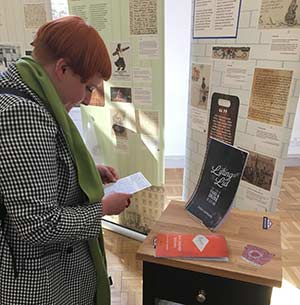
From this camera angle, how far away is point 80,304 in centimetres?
96

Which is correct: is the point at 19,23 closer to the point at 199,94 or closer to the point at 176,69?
the point at 199,94

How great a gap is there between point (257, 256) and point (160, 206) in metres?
1.21

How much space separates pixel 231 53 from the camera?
1436 mm

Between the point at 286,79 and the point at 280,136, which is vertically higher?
the point at 286,79

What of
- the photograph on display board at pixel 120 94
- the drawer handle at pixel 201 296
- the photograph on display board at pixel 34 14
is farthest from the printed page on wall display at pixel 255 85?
the photograph on display board at pixel 34 14

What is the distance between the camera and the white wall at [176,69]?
3.28 meters

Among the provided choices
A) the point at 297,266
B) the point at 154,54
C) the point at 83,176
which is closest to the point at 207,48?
the point at 154,54

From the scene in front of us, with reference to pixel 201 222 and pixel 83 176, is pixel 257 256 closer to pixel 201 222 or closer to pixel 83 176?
pixel 201 222

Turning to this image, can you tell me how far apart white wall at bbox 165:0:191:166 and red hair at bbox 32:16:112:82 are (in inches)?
110

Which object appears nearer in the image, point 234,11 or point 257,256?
point 257,256

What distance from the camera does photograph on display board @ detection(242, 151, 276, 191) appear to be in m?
1.39

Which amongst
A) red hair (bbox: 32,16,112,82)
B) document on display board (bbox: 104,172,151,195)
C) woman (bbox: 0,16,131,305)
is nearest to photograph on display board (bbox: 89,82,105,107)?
document on display board (bbox: 104,172,151,195)

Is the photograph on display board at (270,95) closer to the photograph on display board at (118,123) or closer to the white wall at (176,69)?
the photograph on display board at (118,123)

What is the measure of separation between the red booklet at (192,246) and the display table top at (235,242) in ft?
0.05
